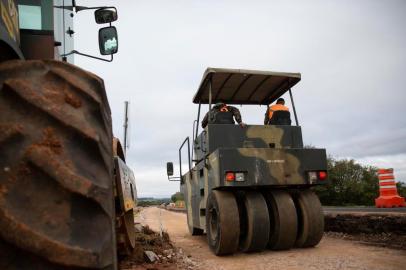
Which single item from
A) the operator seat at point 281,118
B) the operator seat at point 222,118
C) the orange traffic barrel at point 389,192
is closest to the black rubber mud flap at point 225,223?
the operator seat at point 222,118

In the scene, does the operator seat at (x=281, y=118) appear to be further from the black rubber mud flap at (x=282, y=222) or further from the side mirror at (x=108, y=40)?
the side mirror at (x=108, y=40)

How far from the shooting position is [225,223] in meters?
5.43

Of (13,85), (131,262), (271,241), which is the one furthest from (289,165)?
(13,85)

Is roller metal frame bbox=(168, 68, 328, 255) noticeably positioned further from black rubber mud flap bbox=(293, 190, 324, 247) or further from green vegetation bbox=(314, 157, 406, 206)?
green vegetation bbox=(314, 157, 406, 206)

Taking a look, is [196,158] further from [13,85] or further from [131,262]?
[13,85]

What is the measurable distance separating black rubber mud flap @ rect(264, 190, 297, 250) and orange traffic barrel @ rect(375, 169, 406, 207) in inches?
302

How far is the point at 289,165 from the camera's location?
5781 millimetres

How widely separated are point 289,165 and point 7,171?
16.1 ft

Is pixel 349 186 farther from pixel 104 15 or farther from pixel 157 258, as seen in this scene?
pixel 104 15

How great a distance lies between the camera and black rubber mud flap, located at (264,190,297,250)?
5.64 m

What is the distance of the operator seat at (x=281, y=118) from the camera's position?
681 centimetres

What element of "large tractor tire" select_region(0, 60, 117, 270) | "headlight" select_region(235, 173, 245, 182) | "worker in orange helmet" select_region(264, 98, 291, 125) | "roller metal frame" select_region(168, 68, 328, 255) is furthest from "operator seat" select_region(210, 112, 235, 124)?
"large tractor tire" select_region(0, 60, 117, 270)

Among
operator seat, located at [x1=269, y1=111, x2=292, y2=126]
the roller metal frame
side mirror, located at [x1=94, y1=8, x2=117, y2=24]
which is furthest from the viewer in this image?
operator seat, located at [x1=269, y1=111, x2=292, y2=126]

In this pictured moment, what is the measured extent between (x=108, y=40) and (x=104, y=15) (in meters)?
0.21
